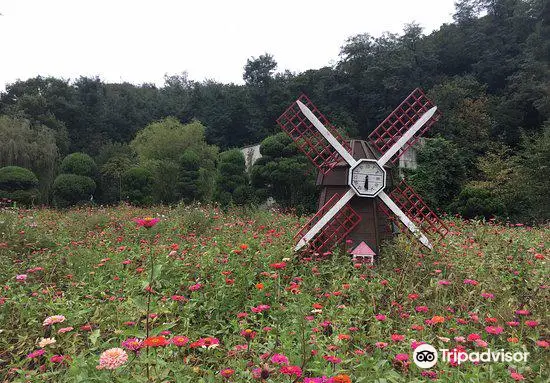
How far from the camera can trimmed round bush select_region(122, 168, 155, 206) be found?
1762cm

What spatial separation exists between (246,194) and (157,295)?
12363mm

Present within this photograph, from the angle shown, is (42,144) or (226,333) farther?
(42,144)

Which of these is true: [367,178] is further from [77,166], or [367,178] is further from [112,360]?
[77,166]

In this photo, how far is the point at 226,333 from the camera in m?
3.31

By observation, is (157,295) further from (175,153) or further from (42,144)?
(175,153)

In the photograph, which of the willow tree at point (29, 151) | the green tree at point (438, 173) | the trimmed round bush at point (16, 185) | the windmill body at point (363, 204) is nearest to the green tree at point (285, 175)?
the green tree at point (438, 173)

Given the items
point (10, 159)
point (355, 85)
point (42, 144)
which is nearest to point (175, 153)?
point (42, 144)

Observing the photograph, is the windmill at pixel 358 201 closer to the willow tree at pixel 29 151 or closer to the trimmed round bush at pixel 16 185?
the trimmed round bush at pixel 16 185

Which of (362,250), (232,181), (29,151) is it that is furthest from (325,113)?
(362,250)

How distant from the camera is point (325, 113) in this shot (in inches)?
1167

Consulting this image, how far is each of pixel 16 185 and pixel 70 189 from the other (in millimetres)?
2451

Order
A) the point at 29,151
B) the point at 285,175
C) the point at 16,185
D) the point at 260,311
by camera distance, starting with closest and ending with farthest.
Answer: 1. the point at 260,311
2. the point at 16,185
3. the point at 285,175
4. the point at 29,151

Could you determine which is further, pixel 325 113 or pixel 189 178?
pixel 325 113

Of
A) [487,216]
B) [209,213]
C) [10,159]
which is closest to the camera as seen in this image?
[209,213]
